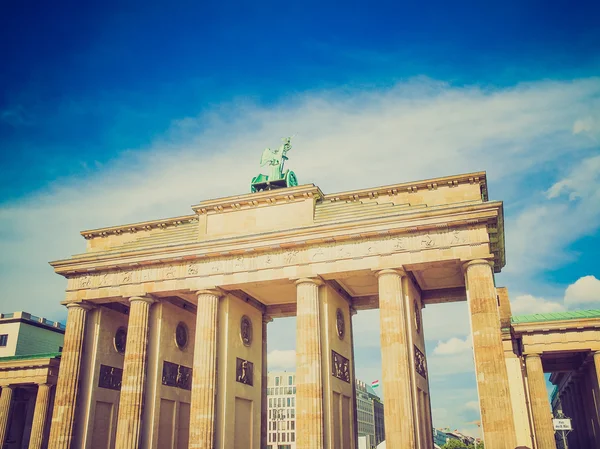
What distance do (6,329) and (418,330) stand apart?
132 feet

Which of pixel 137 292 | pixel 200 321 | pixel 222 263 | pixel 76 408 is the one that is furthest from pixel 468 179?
pixel 76 408

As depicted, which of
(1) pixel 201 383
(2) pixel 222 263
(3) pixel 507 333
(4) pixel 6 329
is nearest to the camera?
(1) pixel 201 383

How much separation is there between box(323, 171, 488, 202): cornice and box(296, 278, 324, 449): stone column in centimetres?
565

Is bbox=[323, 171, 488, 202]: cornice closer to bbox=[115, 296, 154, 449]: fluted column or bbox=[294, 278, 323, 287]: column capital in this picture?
bbox=[294, 278, 323, 287]: column capital

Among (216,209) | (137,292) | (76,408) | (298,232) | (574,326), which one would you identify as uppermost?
(216,209)

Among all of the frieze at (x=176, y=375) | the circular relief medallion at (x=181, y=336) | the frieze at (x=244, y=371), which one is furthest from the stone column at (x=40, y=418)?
the frieze at (x=244, y=371)

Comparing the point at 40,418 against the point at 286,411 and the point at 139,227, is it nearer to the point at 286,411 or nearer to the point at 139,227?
the point at 139,227

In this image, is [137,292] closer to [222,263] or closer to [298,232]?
[222,263]

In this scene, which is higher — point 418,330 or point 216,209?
point 216,209

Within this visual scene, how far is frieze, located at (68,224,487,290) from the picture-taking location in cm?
2628

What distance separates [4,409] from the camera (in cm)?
3788

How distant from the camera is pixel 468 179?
29.0 m

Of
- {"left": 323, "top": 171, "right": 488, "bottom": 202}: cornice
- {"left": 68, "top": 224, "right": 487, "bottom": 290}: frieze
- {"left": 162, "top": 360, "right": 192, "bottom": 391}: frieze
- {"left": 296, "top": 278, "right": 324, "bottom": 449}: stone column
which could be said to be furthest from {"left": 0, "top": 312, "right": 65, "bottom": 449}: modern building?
{"left": 323, "top": 171, "right": 488, "bottom": 202}: cornice

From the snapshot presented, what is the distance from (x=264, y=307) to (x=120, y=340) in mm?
9788
